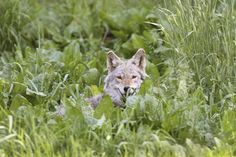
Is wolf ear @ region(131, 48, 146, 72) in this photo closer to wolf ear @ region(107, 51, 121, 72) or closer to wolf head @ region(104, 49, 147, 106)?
wolf head @ region(104, 49, 147, 106)

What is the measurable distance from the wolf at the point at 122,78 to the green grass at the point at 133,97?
168mm

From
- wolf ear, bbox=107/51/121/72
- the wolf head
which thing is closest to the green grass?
the wolf head

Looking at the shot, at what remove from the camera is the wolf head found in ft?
29.6

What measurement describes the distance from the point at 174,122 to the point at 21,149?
1393 millimetres

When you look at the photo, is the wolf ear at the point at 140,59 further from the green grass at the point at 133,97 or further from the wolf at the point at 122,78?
the green grass at the point at 133,97

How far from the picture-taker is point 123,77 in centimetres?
918

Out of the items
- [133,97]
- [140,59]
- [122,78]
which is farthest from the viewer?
[140,59]

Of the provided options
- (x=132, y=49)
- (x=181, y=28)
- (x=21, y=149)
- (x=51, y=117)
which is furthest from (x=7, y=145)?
(x=132, y=49)

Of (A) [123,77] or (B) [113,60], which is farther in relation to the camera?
(B) [113,60]

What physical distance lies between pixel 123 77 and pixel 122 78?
2 centimetres

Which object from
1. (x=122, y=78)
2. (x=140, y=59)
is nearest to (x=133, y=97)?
(x=122, y=78)

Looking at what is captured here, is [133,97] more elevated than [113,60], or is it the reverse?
[113,60]

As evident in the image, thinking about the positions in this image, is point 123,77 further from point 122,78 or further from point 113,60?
point 113,60

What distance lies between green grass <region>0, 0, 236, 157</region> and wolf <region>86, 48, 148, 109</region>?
168 mm
